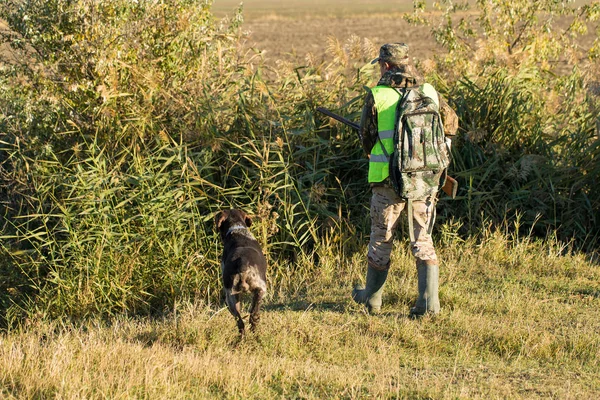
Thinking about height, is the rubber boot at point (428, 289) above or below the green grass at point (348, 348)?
above

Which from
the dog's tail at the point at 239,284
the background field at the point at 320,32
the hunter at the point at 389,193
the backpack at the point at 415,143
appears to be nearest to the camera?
the dog's tail at the point at 239,284

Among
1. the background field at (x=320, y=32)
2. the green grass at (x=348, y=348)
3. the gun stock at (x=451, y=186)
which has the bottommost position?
the green grass at (x=348, y=348)

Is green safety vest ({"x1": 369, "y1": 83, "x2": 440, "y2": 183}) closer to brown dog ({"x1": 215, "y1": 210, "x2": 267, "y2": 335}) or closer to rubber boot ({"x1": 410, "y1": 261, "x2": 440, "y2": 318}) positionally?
rubber boot ({"x1": 410, "y1": 261, "x2": 440, "y2": 318})

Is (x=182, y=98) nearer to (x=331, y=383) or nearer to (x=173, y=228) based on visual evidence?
(x=173, y=228)

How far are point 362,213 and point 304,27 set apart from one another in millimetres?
56284

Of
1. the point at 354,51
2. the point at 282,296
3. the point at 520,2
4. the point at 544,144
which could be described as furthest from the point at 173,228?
the point at 520,2

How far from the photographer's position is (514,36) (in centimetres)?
1139

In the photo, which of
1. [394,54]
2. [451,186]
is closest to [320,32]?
[451,186]

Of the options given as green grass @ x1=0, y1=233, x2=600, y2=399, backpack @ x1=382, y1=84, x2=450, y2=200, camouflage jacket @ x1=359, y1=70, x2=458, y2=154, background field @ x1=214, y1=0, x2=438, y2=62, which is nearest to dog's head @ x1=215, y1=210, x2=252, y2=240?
green grass @ x1=0, y1=233, x2=600, y2=399

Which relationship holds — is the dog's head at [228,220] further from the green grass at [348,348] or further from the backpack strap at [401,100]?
the backpack strap at [401,100]

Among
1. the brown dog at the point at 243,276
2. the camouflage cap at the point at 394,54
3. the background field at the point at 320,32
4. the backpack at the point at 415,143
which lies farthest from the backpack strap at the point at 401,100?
the background field at the point at 320,32

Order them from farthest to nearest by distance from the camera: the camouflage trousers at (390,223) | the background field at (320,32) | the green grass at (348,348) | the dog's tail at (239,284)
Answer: the background field at (320,32) < the camouflage trousers at (390,223) < the dog's tail at (239,284) < the green grass at (348,348)

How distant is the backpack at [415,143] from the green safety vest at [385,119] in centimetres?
5

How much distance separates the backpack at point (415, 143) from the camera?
19.4 ft
